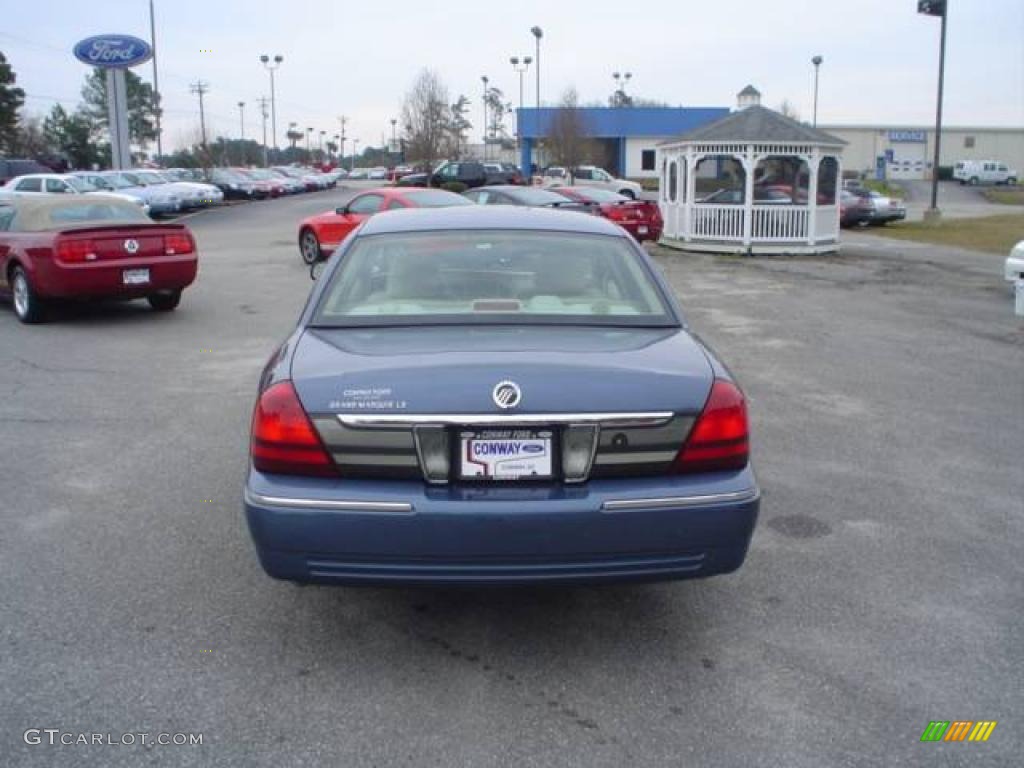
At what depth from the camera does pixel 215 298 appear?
14258 millimetres

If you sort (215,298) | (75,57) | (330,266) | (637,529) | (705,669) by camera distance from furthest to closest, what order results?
(75,57)
(215,298)
(330,266)
(705,669)
(637,529)

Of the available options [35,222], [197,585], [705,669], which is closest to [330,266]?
[197,585]

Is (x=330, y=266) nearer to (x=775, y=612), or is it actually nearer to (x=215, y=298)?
(x=775, y=612)

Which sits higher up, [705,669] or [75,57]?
[75,57]

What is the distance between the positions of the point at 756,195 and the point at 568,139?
3493 centimetres

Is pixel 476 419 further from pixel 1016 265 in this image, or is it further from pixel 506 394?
pixel 1016 265

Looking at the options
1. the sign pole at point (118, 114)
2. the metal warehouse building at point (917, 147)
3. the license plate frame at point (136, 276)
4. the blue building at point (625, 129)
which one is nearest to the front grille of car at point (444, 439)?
the license plate frame at point (136, 276)

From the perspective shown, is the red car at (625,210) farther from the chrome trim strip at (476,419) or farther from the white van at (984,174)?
the white van at (984,174)

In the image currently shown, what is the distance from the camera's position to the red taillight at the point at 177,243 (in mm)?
11883

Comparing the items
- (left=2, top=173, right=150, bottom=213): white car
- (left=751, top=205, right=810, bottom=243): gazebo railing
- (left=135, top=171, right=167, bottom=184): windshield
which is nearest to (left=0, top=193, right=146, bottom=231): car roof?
(left=751, top=205, right=810, bottom=243): gazebo railing

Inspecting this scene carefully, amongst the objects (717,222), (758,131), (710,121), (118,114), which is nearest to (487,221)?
(717,222)

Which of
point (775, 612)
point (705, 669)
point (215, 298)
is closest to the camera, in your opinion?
point (705, 669)

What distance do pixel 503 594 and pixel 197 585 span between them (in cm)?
133

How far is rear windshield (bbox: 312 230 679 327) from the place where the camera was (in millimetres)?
4242
